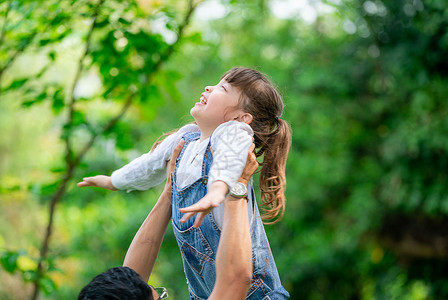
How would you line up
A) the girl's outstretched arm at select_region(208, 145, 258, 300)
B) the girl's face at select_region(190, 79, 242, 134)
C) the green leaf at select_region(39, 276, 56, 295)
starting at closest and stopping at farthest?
1. the girl's outstretched arm at select_region(208, 145, 258, 300)
2. the girl's face at select_region(190, 79, 242, 134)
3. the green leaf at select_region(39, 276, 56, 295)

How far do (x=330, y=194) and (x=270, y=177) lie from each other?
4801 mm

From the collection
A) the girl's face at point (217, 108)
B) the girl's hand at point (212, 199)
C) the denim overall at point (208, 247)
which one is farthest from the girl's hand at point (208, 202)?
the girl's face at point (217, 108)

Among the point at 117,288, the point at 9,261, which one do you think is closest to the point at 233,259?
the point at 117,288

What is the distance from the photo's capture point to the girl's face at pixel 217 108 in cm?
129

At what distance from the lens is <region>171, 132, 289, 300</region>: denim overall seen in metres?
1.21

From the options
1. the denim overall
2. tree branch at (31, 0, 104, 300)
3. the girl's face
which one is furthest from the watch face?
tree branch at (31, 0, 104, 300)

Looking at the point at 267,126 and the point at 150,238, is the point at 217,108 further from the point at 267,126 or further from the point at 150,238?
the point at 150,238

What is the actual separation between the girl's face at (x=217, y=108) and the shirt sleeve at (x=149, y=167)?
5.6 inches

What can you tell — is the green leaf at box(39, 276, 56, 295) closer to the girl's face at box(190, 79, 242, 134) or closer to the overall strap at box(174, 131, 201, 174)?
the overall strap at box(174, 131, 201, 174)

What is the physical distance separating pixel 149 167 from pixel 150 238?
0.69ft

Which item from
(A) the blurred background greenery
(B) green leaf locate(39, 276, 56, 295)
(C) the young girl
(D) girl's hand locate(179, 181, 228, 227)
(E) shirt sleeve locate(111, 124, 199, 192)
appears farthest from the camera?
(A) the blurred background greenery

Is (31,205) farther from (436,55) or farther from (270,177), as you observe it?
(270,177)

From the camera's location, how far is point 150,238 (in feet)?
4.44

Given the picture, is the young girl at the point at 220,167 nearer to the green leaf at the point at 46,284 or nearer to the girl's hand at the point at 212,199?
the girl's hand at the point at 212,199
